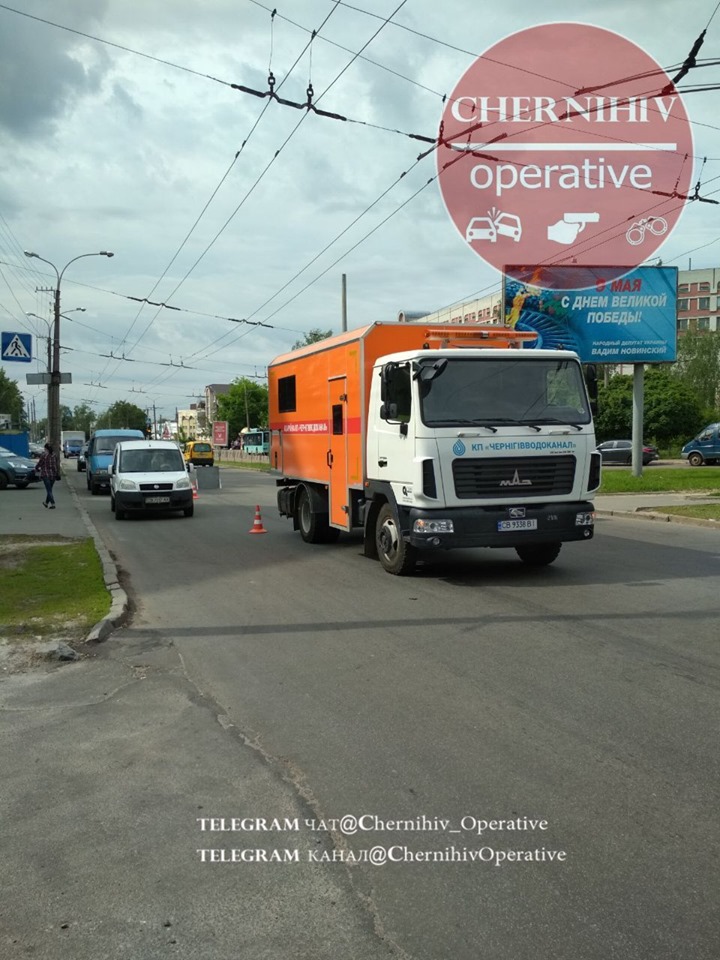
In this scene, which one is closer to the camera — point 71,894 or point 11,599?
point 71,894

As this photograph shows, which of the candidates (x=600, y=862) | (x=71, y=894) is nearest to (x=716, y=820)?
(x=600, y=862)

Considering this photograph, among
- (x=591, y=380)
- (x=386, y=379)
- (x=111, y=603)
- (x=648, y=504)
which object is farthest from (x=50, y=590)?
(x=648, y=504)

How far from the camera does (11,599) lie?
9.05 metres

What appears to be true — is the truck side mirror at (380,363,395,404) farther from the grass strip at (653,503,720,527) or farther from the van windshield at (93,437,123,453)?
the van windshield at (93,437,123,453)

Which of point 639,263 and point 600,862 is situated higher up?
point 639,263

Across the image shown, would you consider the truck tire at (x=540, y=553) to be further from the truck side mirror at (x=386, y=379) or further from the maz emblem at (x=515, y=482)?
the truck side mirror at (x=386, y=379)

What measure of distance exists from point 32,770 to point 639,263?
25.0 m

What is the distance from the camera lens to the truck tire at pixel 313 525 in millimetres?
14023

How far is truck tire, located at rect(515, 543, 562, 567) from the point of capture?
11.0 m

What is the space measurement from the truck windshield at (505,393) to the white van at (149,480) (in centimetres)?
1190

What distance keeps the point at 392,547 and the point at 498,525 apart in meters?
1.54

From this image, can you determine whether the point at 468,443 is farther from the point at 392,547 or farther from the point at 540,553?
the point at 540,553

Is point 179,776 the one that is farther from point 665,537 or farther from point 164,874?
point 665,537

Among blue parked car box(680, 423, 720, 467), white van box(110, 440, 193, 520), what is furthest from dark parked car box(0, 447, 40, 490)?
blue parked car box(680, 423, 720, 467)
